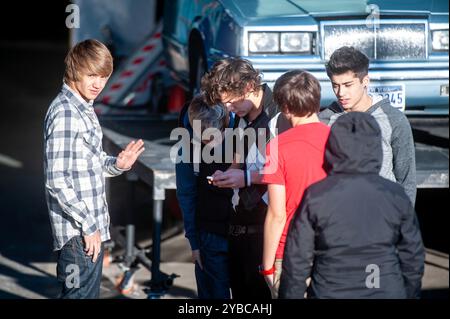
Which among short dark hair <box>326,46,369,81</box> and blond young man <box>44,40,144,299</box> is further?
short dark hair <box>326,46,369,81</box>

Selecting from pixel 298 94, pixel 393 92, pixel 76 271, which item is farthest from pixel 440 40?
pixel 76 271

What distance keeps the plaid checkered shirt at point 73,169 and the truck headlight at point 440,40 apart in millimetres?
3046

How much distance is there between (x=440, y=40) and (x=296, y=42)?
103 centimetres

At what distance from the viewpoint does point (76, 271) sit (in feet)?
13.7

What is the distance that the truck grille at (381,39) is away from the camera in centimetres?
622

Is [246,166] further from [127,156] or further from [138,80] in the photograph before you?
[138,80]

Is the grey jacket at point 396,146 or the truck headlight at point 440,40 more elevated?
the truck headlight at point 440,40

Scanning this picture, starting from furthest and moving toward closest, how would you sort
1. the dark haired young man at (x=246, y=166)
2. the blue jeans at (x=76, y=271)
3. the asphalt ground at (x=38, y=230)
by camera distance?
1. the asphalt ground at (x=38, y=230)
2. the dark haired young man at (x=246, y=166)
3. the blue jeans at (x=76, y=271)

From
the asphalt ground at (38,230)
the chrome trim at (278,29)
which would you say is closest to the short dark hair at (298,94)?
the chrome trim at (278,29)

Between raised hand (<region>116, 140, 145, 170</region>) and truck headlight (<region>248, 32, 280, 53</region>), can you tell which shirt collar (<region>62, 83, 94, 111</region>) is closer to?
raised hand (<region>116, 140, 145, 170</region>)

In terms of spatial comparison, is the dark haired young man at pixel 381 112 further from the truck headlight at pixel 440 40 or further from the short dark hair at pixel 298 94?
the truck headlight at pixel 440 40

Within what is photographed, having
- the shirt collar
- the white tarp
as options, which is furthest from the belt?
the white tarp

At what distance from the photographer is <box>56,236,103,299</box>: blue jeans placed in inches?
163

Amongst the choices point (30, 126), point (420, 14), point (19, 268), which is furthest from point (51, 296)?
point (30, 126)
